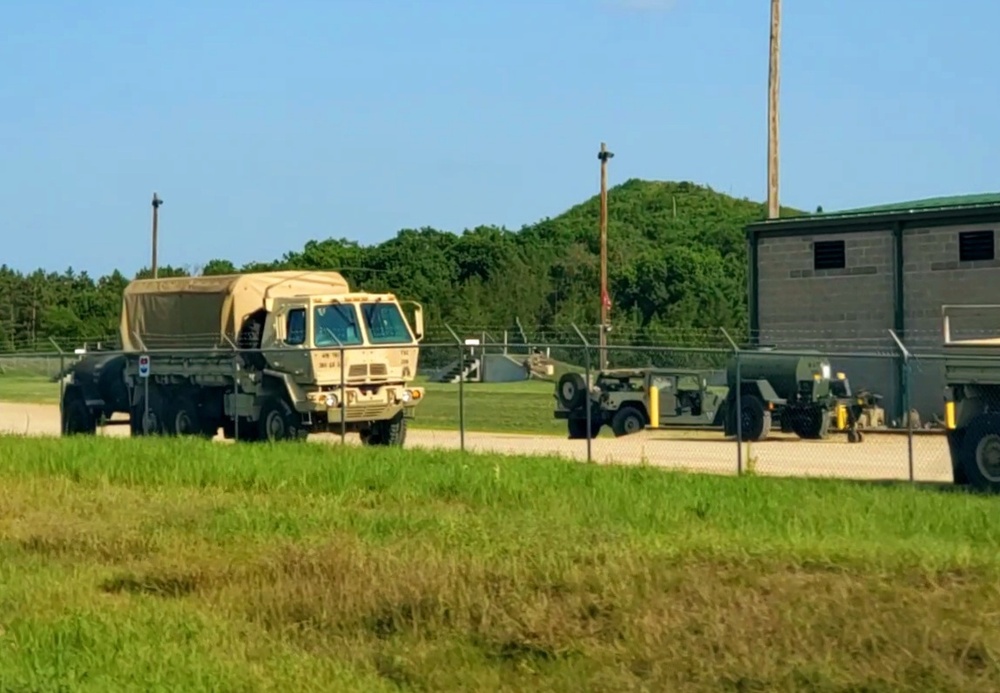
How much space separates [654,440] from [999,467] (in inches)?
409

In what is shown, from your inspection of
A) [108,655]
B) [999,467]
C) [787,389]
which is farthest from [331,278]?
[108,655]

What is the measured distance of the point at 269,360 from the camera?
1086 inches

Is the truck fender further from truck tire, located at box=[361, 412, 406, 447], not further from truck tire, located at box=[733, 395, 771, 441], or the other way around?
truck tire, located at box=[733, 395, 771, 441]

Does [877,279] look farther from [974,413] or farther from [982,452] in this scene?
[982,452]

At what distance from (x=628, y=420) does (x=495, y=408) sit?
465 centimetres

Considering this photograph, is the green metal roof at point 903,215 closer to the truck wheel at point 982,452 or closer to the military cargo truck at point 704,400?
the military cargo truck at point 704,400

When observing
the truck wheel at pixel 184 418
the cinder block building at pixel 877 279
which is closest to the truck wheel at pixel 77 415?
the truck wheel at pixel 184 418

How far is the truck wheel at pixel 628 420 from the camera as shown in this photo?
2978 centimetres

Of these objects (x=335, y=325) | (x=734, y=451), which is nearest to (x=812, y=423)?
(x=734, y=451)

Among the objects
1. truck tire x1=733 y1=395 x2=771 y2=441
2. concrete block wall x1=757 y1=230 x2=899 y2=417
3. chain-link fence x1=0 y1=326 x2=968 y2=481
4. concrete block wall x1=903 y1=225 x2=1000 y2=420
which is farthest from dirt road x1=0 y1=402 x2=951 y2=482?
concrete block wall x1=757 y1=230 x2=899 y2=417

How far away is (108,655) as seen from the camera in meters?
9.80

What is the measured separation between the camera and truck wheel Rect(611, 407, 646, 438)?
2978 centimetres

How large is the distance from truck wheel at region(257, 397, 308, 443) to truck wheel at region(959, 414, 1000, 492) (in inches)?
465

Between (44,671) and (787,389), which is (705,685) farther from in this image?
(787,389)
